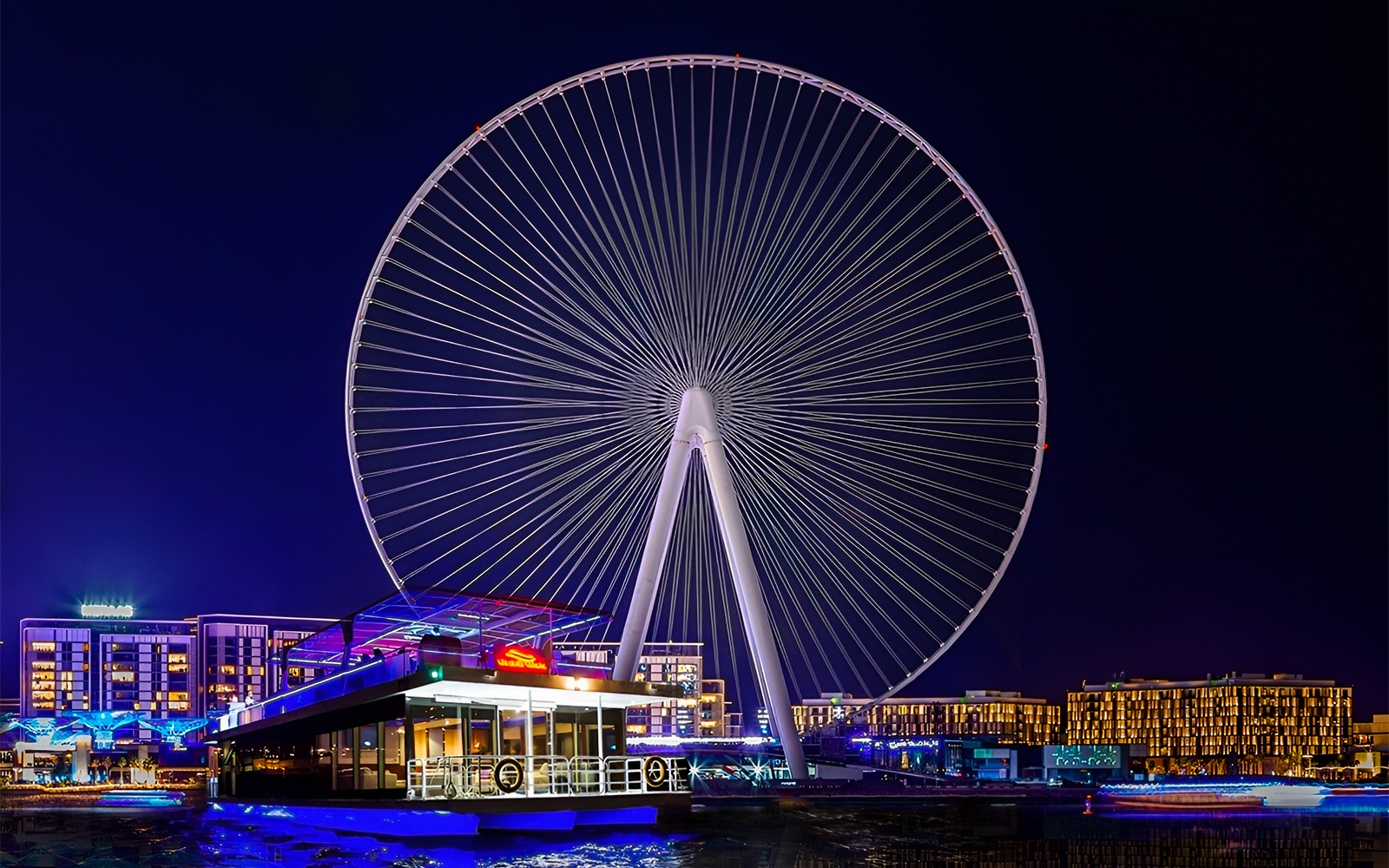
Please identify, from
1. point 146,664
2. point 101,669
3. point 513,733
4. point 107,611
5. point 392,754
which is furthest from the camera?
point 107,611

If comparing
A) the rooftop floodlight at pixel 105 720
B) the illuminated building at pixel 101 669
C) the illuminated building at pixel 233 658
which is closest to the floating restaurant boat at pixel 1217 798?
the rooftop floodlight at pixel 105 720

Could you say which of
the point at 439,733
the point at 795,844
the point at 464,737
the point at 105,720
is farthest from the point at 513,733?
the point at 105,720

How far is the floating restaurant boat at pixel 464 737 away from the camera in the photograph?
24438 mm

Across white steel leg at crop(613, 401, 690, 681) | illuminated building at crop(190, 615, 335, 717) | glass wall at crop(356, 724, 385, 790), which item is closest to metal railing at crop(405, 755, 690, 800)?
glass wall at crop(356, 724, 385, 790)

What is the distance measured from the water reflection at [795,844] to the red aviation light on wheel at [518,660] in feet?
9.38

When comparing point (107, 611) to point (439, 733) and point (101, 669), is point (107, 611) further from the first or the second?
point (439, 733)

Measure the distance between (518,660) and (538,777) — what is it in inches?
86.0

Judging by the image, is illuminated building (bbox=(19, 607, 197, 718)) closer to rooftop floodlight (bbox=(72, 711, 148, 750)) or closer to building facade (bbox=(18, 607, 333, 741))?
building facade (bbox=(18, 607, 333, 741))

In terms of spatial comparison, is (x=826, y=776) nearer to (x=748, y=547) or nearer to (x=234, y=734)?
(x=748, y=547)

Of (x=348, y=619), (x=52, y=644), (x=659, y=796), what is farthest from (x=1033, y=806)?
(x=52, y=644)

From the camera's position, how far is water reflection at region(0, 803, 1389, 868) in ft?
70.2

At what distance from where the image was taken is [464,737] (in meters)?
25.8

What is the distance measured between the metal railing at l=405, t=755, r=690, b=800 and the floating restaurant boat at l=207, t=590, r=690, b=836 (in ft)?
0.11

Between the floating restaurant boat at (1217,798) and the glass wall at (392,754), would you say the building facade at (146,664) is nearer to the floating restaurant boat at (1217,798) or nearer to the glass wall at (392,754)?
the floating restaurant boat at (1217,798)
